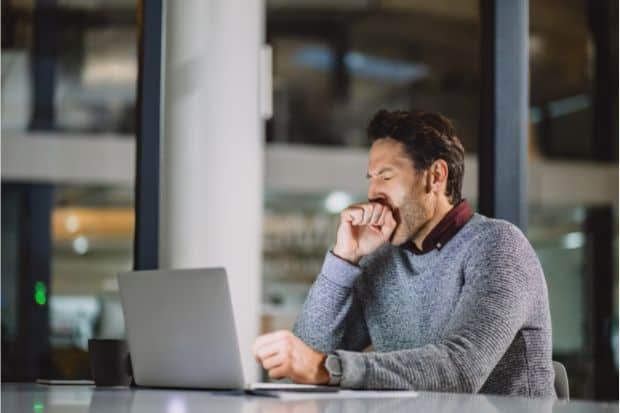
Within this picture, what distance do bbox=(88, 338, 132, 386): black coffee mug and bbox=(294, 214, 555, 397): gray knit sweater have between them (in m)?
0.52

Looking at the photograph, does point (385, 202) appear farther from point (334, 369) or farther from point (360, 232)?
point (334, 369)

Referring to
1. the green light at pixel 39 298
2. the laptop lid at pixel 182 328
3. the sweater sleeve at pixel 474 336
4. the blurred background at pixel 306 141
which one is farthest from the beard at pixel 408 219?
the green light at pixel 39 298

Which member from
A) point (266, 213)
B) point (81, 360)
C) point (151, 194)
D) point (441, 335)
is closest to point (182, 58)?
point (151, 194)

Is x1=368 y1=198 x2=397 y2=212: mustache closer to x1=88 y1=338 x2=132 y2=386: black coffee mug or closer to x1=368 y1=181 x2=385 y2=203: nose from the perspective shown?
x1=368 y1=181 x2=385 y2=203: nose

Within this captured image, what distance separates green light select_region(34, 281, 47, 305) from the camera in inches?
290

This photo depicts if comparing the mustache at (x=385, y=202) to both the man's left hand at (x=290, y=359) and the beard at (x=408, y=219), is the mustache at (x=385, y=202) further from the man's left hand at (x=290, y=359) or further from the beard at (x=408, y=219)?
the man's left hand at (x=290, y=359)

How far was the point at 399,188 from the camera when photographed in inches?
113

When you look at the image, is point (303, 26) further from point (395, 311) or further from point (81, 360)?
point (395, 311)

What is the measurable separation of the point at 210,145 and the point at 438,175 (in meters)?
1.03

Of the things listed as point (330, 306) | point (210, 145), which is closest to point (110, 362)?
point (330, 306)

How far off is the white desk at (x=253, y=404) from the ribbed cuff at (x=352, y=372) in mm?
135

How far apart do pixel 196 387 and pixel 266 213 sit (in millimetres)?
6120

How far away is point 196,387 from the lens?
2250 mm

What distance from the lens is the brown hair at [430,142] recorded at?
9.36ft
